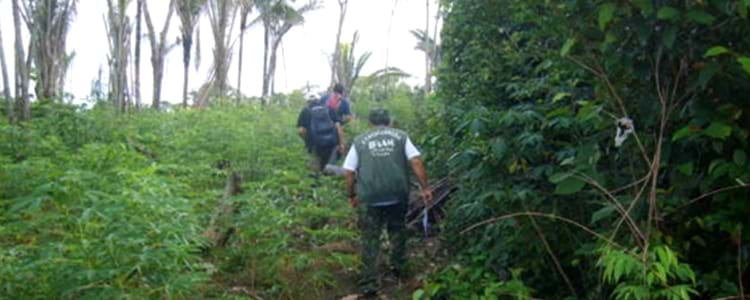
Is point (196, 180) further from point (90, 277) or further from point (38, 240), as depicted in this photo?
point (90, 277)

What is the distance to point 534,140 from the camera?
4.42m

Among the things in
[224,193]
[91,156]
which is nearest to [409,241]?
[224,193]

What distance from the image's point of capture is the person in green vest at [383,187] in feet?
20.2

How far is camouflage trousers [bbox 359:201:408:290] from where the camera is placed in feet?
20.3

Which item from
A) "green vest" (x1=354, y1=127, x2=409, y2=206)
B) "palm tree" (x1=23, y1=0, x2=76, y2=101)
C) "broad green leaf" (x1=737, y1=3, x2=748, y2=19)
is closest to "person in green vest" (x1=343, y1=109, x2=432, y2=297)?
"green vest" (x1=354, y1=127, x2=409, y2=206)

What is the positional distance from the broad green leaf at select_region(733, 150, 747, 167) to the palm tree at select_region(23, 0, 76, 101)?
1354 cm

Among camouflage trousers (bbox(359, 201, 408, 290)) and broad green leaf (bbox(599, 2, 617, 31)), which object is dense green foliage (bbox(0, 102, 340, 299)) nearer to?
camouflage trousers (bbox(359, 201, 408, 290))

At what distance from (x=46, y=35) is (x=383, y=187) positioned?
37.4 ft

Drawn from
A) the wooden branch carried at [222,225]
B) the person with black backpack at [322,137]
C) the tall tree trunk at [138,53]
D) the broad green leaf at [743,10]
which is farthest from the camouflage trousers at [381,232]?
the tall tree trunk at [138,53]

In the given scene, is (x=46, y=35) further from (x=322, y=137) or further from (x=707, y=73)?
(x=707, y=73)

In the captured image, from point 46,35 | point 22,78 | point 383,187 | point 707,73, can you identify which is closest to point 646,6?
point 707,73

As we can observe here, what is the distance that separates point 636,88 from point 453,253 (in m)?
2.82

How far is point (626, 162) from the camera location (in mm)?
3965

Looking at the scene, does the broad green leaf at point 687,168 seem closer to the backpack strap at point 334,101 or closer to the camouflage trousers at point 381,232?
the camouflage trousers at point 381,232
